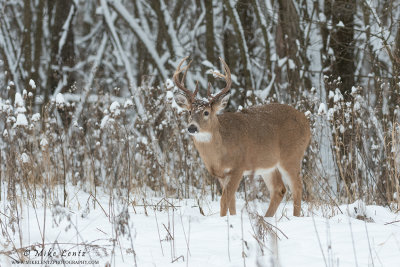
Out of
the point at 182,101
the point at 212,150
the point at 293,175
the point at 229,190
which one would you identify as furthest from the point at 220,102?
the point at 293,175

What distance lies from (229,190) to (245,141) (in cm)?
60

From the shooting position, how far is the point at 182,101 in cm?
603

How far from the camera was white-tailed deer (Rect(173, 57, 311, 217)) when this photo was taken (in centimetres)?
572

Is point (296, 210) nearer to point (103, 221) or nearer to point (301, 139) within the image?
point (301, 139)

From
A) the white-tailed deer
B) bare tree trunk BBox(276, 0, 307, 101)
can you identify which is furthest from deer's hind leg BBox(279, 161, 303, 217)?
bare tree trunk BBox(276, 0, 307, 101)

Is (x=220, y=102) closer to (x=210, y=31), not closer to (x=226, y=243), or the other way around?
(x=226, y=243)

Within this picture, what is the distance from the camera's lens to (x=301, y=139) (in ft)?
20.4

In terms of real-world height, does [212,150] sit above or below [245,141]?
below

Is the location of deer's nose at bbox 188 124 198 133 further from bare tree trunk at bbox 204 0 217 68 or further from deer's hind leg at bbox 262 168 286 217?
bare tree trunk at bbox 204 0 217 68

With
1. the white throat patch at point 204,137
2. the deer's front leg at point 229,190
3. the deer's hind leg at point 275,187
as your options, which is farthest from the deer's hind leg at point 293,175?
the white throat patch at point 204,137

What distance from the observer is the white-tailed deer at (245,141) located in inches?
225

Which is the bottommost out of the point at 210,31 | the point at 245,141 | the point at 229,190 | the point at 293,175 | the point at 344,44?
the point at 229,190

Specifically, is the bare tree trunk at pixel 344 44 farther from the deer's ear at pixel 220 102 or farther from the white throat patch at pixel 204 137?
the white throat patch at pixel 204 137

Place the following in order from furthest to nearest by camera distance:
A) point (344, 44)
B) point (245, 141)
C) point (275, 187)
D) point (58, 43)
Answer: point (58, 43) → point (344, 44) → point (275, 187) → point (245, 141)
